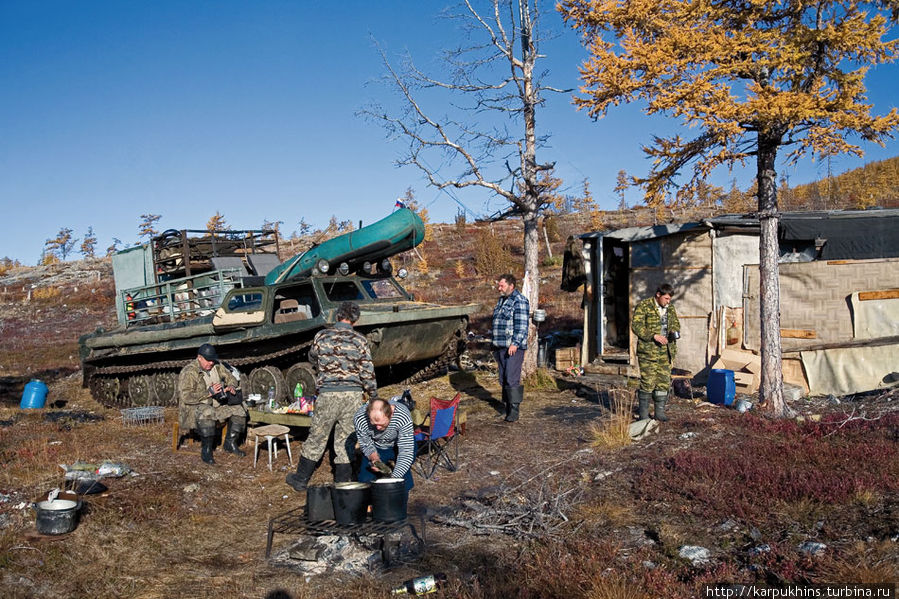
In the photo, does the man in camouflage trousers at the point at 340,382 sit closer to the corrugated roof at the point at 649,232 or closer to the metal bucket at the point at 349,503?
the metal bucket at the point at 349,503

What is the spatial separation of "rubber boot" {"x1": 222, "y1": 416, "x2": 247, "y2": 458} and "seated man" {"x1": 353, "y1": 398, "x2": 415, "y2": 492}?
9.32 ft

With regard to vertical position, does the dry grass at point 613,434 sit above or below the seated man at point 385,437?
below

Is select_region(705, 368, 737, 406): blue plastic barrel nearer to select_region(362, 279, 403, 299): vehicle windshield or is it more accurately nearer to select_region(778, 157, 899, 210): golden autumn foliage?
select_region(362, 279, 403, 299): vehicle windshield

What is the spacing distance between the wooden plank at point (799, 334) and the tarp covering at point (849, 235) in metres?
1.33

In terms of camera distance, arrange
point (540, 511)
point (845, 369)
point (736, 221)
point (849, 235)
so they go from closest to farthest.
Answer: point (540, 511) < point (845, 369) < point (849, 235) < point (736, 221)

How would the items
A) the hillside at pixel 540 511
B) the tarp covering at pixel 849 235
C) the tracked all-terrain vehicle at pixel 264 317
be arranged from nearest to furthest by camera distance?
1. the hillside at pixel 540 511
2. the tracked all-terrain vehicle at pixel 264 317
3. the tarp covering at pixel 849 235

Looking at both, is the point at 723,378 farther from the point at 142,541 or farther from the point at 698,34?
the point at 142,541

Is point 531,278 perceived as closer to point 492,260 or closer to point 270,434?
point 270,434

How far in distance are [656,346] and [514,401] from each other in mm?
1966

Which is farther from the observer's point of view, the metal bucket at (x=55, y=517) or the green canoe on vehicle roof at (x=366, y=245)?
the green canoe on vehicle roof at (x=366, y=245)

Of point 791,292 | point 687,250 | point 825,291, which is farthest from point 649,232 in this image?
point 825,291

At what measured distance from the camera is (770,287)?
8.62 meters

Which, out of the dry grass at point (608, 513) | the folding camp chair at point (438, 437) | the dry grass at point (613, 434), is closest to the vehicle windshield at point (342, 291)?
the folding camp chair at point (438, 437)

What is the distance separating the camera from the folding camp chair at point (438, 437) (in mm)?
7230
